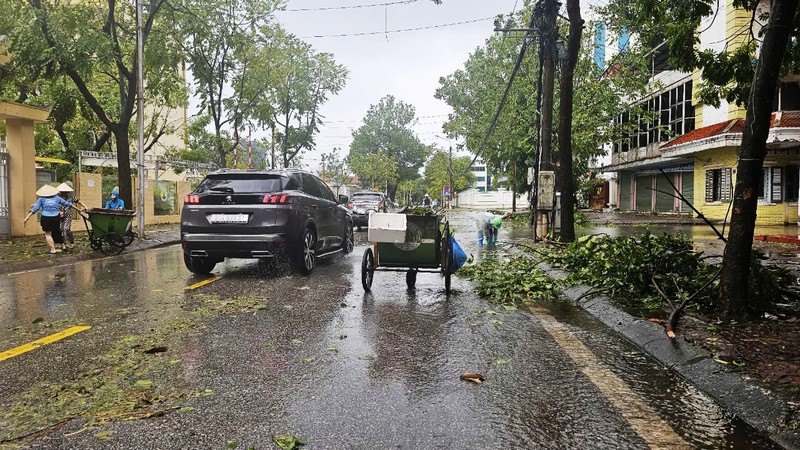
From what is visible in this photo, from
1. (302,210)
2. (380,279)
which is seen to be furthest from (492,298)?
(302,210)

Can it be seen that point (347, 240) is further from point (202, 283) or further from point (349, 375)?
point (349, 375)

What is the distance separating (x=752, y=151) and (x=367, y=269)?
15.5 feet

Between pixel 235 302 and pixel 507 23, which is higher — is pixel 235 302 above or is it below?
below

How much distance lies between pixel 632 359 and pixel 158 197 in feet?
83.4

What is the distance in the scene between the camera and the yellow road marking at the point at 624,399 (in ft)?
10.5

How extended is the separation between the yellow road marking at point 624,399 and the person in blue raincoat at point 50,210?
1191 centimetres

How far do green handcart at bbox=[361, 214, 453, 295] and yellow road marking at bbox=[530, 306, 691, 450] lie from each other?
8.15ft

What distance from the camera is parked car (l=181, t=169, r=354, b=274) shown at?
30.1ft

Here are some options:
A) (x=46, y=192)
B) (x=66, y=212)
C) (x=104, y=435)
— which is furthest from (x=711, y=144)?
(x=104, y=435)

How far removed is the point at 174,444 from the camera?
9.94ft

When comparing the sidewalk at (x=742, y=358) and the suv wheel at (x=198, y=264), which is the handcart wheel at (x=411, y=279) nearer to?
the sidewalk at (x=742, y=358)

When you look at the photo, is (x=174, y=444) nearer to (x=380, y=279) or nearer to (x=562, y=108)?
(x=380, y=279)

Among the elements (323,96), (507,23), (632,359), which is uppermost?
(507,23)

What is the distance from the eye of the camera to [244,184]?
9.48 metres
